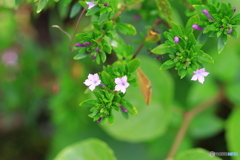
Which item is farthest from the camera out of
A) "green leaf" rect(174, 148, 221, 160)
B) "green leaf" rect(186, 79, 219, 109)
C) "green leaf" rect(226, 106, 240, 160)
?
"green leaf" rect(186, 79, 219, 109)

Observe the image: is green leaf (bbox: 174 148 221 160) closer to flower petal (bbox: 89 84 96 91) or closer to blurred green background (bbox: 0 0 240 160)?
blurred green background (bbox: 0 0 240 160)

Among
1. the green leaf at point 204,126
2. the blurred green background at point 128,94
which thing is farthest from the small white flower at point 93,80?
the green leaf at point 204,126

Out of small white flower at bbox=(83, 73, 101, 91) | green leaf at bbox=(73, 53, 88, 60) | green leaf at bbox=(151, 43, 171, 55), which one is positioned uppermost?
green leaf at bbox=(73, 53, 88, 60)

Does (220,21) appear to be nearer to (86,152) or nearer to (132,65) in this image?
(132,65)

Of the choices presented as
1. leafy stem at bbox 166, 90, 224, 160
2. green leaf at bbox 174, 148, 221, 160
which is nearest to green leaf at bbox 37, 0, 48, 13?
green leaf at bbox 174, 148, 221, 160

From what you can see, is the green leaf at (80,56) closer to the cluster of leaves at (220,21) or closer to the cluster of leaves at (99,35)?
the cluster of leaves at (99,35)

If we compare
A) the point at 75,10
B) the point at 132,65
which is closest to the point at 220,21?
the point at 132,65
